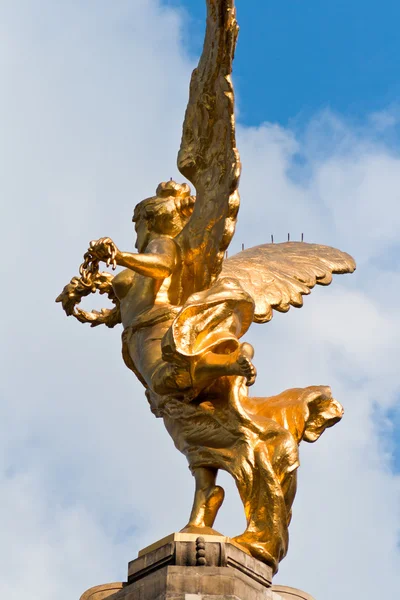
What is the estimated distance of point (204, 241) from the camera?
54.9ft

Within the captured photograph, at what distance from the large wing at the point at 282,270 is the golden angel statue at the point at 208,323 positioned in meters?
0.04

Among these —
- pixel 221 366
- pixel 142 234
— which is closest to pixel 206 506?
pixel 221 366

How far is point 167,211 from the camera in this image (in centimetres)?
1712

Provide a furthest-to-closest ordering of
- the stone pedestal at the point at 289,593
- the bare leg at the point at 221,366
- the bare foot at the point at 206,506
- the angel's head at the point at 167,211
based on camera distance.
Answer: the angel's head at the point at 167,211, the stone pedestal at the point at 289,593, the bare foot at the point at 206,506, the bare leg at the point at 221,366

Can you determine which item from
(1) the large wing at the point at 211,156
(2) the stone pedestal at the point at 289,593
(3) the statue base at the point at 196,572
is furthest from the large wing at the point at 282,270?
(3) the statue base at the point at 196,572

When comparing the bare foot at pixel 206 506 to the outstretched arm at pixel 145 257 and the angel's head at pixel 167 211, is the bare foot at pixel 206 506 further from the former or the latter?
the angel's head at pixel 167 211

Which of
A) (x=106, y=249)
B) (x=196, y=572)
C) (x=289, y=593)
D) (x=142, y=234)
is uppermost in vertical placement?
(x=142, y=234)

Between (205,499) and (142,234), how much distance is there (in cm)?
274

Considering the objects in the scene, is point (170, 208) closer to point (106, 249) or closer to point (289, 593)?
point (106, 249)

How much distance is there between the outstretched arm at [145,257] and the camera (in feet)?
52.7

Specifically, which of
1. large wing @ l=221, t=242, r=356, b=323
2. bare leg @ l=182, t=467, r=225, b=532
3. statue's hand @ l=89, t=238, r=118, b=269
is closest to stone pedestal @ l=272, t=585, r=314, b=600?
bare leg @ l=182, t=467, r=225, b=532

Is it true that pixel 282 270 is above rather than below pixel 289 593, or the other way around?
above

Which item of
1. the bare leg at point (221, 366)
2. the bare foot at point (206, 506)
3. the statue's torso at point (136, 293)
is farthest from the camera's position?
the statue's torso at point (136, 293)

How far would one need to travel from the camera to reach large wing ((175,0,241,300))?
16234 mm
